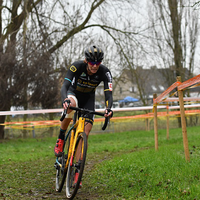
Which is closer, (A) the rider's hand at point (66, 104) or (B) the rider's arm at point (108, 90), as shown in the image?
(A) the rider's hand at point (66, 104)

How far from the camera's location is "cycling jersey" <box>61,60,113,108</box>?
4.88 m

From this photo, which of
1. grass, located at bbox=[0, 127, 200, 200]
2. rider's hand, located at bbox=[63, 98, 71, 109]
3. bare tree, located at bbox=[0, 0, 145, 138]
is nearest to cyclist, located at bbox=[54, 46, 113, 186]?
rider's hand, located at bbox=[63, 98, 71, 109]

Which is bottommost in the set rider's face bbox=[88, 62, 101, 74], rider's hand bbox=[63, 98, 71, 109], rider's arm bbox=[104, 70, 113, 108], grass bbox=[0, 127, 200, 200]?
grass bbox=[0, 127, 200, 200]

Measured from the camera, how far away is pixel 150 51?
1600 centimetres

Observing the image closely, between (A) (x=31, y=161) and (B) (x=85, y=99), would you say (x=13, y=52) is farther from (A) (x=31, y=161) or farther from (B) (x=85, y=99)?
(B) (x=85, y=99)

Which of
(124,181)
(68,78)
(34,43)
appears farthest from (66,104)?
(34,43)

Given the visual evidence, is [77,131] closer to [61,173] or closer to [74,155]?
[74,155]

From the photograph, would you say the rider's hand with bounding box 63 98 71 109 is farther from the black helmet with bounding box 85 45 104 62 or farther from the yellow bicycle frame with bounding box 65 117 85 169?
the black helmet with bounding box 85 45 104 62

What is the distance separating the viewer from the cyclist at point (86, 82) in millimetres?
4633

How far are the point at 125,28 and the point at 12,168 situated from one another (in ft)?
39.6

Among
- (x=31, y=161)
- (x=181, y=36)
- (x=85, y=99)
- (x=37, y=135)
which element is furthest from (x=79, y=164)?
(x=181, y=36)

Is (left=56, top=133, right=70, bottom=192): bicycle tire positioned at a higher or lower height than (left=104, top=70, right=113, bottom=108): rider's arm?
lower

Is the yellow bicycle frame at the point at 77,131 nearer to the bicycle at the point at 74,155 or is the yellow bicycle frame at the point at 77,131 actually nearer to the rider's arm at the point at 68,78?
the bicycle at the point at 74,155

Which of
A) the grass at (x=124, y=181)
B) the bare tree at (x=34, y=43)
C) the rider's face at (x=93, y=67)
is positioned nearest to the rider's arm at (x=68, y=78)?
the rider's face at (x=93, y=67)
